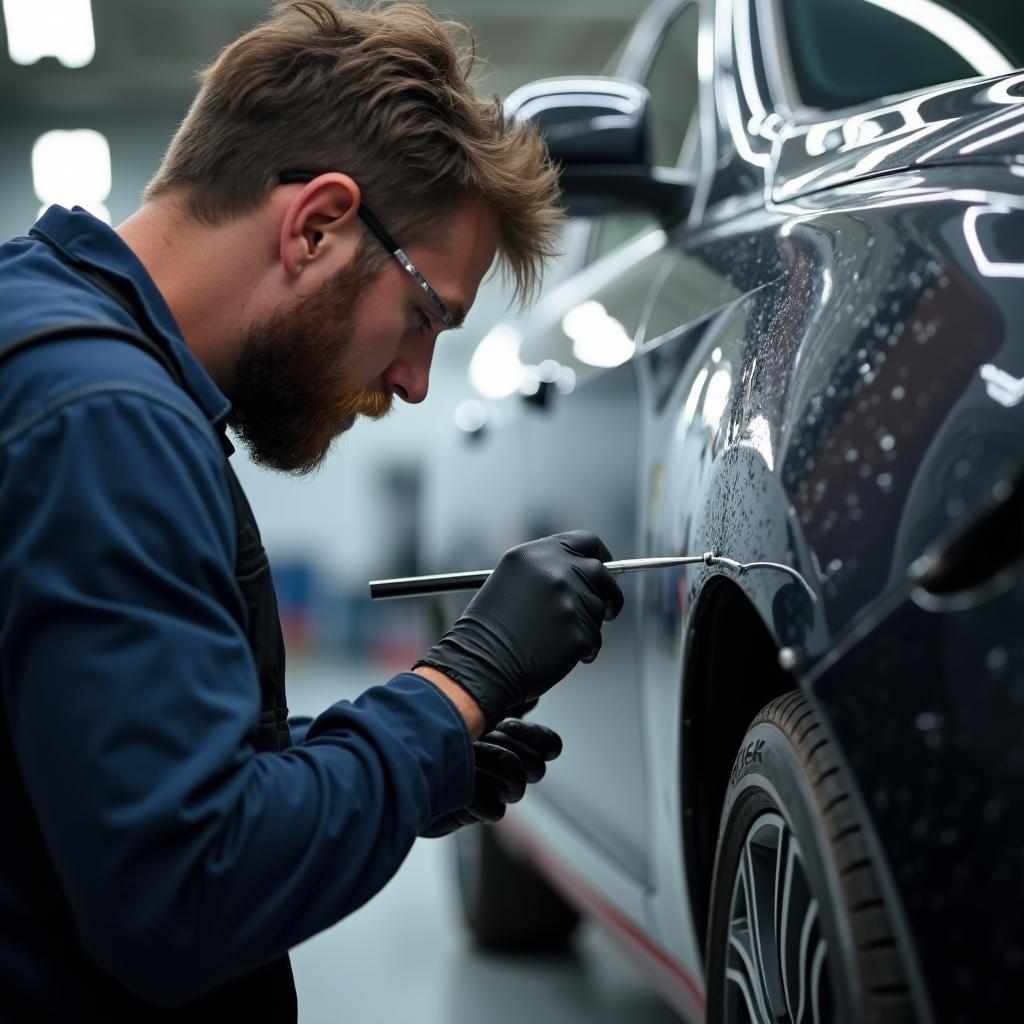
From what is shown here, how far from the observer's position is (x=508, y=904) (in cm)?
282

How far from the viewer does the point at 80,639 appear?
0.79m

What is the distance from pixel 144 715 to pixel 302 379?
0.43 meters

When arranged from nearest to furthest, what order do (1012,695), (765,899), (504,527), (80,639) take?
1. (1012,695)
2. (80,639)
3. (765,899)
4. (504,527)

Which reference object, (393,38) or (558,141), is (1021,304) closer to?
(393,38)

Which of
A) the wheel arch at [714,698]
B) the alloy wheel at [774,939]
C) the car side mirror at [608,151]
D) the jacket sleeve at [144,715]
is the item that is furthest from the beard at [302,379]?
the car side mirror at [608,151]

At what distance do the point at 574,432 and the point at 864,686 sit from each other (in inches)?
42.8

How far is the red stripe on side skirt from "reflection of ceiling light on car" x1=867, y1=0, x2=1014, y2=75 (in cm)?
97

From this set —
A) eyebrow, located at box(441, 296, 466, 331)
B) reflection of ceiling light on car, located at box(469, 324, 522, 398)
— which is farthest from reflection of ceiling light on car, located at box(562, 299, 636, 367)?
eyebrow, located at box(441, 296, 466, 331)

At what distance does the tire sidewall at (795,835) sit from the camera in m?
0.80

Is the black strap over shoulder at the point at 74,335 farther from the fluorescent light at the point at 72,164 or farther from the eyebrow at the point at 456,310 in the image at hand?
the fluorescent light at the point at 72,164

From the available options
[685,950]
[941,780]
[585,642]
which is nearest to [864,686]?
[941,780]

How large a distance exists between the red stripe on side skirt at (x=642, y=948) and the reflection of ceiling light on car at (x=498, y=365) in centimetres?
80

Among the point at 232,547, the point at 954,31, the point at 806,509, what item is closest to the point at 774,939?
the point at 806,509

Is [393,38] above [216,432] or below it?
above
